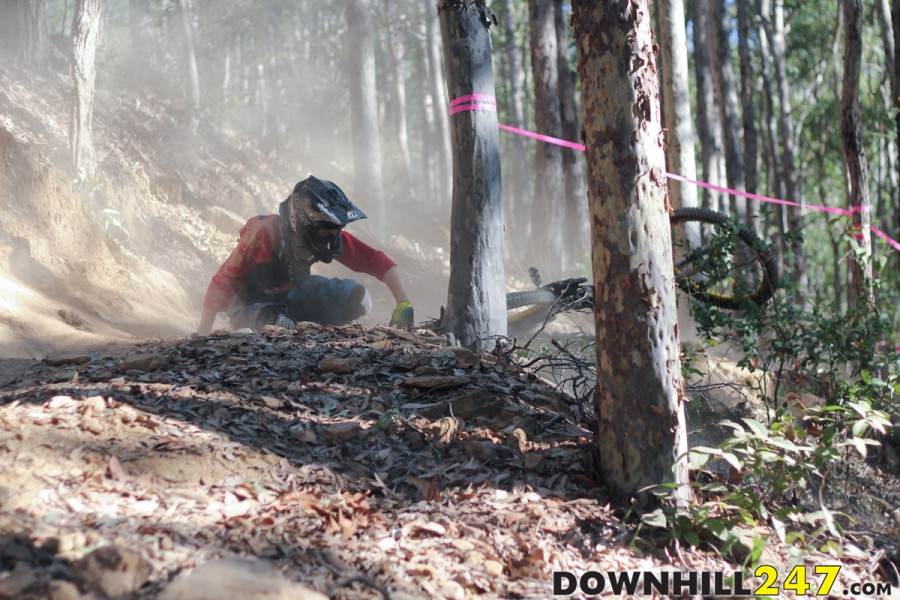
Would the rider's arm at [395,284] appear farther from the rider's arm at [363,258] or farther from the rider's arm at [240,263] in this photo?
the rider's arm at [240,263]

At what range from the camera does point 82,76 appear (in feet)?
29.2

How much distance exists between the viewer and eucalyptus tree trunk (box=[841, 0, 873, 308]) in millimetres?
7254

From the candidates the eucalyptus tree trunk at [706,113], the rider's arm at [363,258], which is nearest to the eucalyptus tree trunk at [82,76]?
the rider's arm at [363,258]

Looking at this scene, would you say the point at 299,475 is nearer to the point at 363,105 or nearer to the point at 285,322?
the point at 285,322

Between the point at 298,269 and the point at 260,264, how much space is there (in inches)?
12.9

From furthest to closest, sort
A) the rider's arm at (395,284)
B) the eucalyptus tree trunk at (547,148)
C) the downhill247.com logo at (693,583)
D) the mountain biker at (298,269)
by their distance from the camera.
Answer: the eucalyptus tree trunk at (547,148), the rider's arm at (395,284), the mountain biker at (298,269), the downhill247.com logo at (693,583)

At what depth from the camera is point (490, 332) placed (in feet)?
17.8

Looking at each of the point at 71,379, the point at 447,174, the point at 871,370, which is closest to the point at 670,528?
the point at 71,379

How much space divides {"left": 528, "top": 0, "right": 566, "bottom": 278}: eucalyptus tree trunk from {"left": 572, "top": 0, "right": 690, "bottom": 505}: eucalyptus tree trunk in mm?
9778

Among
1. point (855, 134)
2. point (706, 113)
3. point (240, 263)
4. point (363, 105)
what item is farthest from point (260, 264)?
point (706, 113)

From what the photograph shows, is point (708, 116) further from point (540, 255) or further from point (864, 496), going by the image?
point (864, 496)

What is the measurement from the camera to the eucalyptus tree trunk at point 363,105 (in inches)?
584

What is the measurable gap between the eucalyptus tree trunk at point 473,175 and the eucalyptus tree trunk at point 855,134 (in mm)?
3914

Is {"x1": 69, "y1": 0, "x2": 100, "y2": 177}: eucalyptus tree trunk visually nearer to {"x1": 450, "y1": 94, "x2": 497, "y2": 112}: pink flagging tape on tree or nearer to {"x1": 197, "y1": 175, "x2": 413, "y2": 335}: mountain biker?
{"x1": 197, "y1": 175, "x2": 413, "y2": 335}: mountain biker
